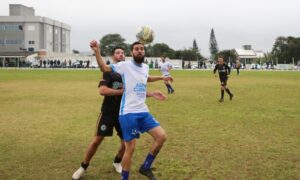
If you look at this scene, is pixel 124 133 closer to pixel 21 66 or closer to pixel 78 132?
pixel 78 132

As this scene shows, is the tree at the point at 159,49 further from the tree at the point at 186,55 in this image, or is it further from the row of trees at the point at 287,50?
the row of trees at the point at 287,50

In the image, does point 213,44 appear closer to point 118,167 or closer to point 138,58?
Result: point 118,167

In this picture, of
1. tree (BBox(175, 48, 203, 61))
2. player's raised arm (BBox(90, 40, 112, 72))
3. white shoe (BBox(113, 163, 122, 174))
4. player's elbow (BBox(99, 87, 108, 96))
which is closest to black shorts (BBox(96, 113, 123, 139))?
player's elbow (BBox(99, 87, 108, 96))

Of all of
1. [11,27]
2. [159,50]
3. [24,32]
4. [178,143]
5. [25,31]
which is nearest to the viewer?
[178,143]

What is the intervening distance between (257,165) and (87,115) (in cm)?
778

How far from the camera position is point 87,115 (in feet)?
45.8

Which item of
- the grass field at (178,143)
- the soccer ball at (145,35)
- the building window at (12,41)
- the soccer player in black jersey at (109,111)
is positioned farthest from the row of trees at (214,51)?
the soccer player in black jersey at (109,111)

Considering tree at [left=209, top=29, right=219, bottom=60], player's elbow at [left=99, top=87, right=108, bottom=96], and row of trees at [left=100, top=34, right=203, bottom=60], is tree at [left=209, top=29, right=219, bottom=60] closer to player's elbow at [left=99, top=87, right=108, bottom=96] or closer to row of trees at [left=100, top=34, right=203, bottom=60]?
row of trees at [left=100, top=34, right=203, bottom=60]

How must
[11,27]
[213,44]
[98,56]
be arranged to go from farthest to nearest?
[213,44] < [11,27] < [98,56]

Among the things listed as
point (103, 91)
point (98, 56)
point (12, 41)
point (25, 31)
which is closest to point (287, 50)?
point (25, 31)

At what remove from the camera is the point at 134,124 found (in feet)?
20.0

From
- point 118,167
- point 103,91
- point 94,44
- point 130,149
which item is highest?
point 94,44

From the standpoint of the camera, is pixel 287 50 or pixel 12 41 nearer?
pixel 287 50

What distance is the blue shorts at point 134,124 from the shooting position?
608cm
